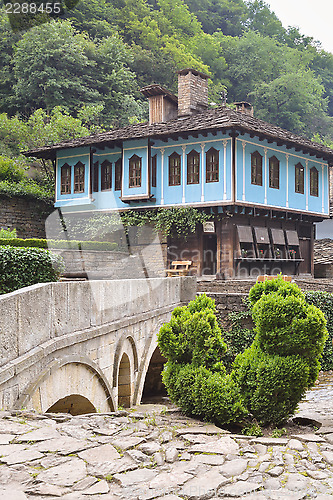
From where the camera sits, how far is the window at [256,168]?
73.0ft

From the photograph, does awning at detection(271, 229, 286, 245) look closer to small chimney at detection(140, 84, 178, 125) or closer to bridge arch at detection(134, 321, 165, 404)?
small chimney at detection(140, 84, 178, 125)

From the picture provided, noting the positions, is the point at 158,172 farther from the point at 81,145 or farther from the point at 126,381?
the point at 126,381

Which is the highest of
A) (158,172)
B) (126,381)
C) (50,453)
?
(158,172)

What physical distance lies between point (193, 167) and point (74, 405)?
1497 cm

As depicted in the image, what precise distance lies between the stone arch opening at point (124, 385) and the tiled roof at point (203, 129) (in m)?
12.0

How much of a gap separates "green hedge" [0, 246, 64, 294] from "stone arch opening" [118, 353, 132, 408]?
99.0 inches

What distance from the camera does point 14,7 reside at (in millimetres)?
34969

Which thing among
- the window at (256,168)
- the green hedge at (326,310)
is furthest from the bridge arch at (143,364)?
the window at (256,168)

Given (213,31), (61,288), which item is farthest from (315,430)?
(213,31)

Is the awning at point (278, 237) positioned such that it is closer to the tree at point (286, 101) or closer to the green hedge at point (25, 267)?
the green hedge at point (25, 267)

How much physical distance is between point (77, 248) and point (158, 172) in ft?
16.2

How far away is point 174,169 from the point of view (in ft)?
74.6

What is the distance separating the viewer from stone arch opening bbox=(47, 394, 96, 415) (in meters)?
8.52

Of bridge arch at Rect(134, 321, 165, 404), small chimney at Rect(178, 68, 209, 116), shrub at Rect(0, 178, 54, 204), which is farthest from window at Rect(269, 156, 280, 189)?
bridge arch at Rect(134, 321, 165, 404)
